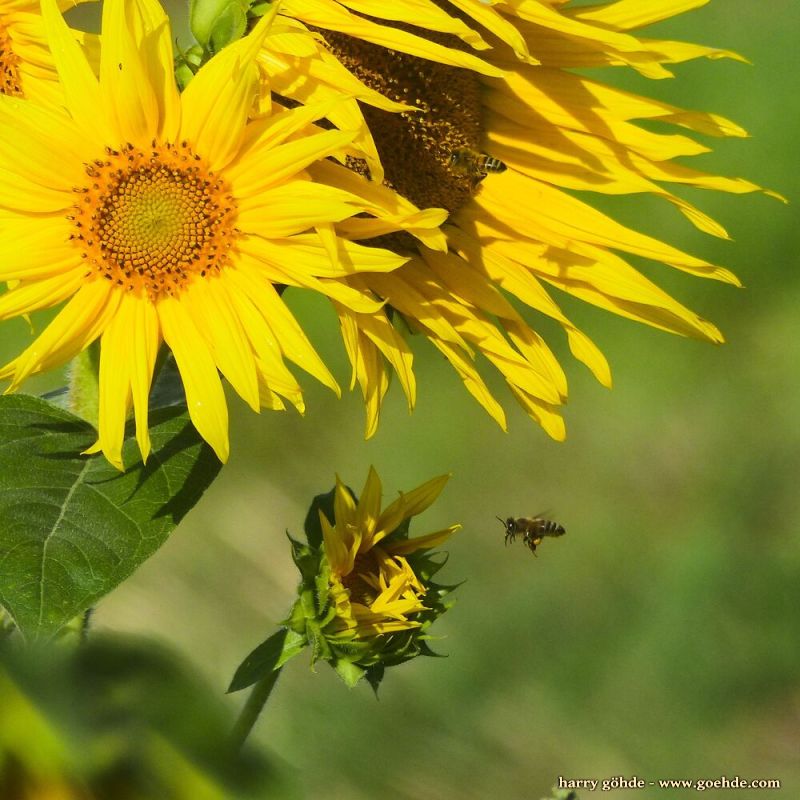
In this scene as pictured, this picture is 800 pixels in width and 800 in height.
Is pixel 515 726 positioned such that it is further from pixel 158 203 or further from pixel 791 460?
pixel 158 203

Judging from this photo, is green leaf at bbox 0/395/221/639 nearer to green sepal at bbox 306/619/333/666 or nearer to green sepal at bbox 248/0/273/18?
green sepal at bbox 306/619/333/666

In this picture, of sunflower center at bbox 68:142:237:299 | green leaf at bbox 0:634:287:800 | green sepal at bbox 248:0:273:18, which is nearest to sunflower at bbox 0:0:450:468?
sunflower center at bbox 68:142:237:299

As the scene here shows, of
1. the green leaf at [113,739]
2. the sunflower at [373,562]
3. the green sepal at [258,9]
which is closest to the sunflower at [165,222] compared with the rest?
the green sepal at [258,9]

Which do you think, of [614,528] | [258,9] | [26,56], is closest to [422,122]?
[258,9]

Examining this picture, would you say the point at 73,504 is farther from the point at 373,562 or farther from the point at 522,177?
the point at 522,177

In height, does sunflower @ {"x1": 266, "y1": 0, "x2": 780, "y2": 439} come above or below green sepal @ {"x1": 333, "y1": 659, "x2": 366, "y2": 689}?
above

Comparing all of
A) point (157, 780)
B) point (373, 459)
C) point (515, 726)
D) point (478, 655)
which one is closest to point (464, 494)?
point (373, 459)
